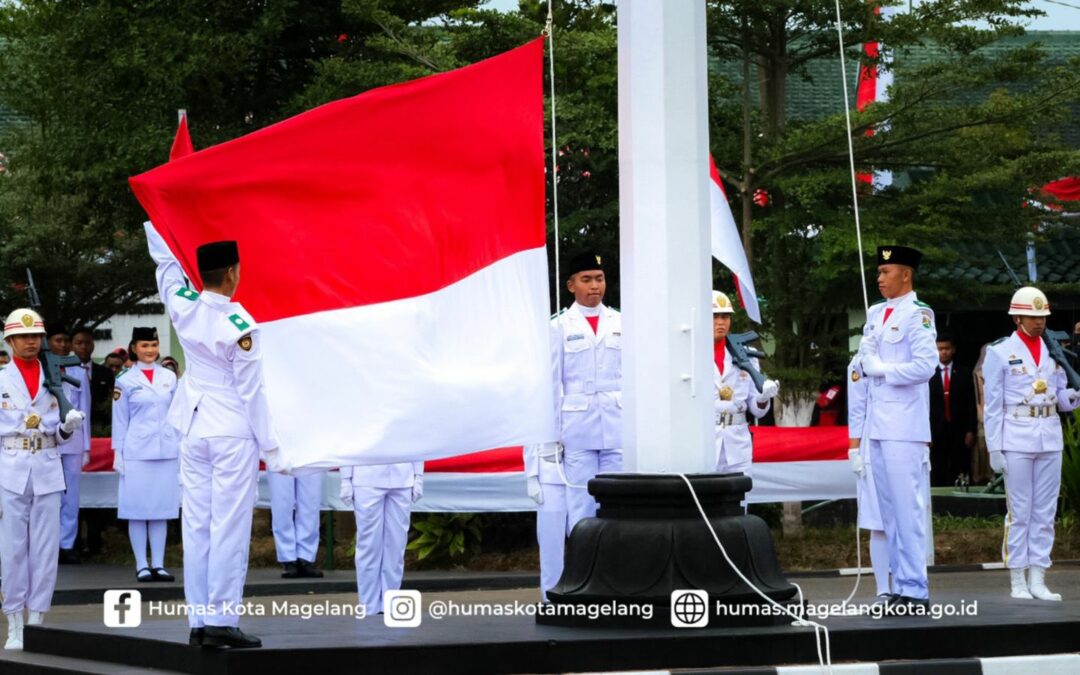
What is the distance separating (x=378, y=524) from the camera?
12.6 m

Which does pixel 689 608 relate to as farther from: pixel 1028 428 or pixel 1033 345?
pixel 1033 345

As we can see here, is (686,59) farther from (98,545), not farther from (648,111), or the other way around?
(98,545)

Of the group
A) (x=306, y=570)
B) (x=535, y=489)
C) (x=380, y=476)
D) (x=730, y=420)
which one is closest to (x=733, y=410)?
(x=730, y=420)

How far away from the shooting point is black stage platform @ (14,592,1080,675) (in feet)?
29.4

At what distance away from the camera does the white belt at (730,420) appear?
14812 millimetres

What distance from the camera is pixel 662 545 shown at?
31.6 feet

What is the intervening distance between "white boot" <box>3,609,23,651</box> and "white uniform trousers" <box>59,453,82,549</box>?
232 inches

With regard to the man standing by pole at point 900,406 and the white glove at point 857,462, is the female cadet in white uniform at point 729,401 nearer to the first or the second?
the white glove at point 857,462

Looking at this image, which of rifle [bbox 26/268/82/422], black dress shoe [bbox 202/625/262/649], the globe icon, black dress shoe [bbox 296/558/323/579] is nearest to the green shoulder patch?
black dress shoe [bbox 202/625/262/649]

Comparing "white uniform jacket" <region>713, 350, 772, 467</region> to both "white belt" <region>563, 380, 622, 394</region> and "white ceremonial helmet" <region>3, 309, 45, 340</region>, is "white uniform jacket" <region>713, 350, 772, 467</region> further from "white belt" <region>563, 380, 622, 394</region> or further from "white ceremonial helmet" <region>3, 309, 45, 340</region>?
"white ceremonial helmet" <region>3, 309, 45, 340</region>

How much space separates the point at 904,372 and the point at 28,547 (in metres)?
5.57

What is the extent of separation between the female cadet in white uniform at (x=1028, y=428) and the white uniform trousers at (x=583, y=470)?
2885 mm

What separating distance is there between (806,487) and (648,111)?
26.6ft

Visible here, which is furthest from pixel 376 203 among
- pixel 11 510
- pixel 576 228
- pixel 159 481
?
pixel 576 228
